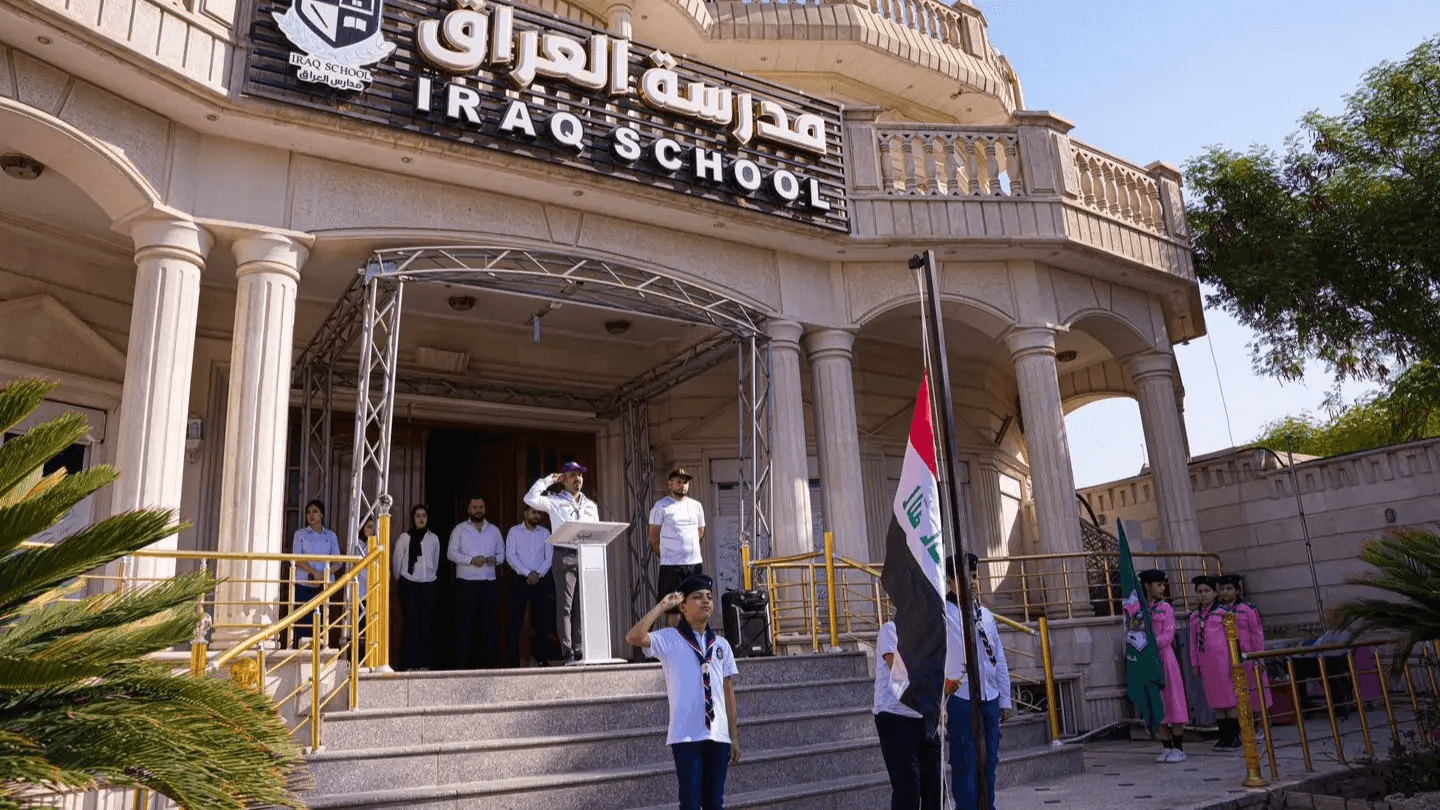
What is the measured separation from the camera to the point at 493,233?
11141 millimetres

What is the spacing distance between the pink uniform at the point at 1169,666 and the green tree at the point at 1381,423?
7.83 metres

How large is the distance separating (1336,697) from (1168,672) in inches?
170

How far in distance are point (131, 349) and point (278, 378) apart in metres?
1.22

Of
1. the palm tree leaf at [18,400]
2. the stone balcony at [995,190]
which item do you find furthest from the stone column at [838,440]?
the palm tree leaf at [18,400]

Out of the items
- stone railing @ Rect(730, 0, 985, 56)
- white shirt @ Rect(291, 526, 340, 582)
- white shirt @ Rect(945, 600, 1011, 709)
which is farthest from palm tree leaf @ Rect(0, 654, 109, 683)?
stone railing @ Rect(730, 0, 985, 56)

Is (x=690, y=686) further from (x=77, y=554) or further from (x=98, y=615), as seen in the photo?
(x=77, y=554)

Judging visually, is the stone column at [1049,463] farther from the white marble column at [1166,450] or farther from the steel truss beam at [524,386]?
the steel truss beam at [524,386]

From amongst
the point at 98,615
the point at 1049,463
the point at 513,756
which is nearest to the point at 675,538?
the point at 513,756

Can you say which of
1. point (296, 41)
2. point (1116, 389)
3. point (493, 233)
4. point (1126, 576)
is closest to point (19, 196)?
point (296, 41)

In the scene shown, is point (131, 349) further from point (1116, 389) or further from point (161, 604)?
point (1116, 389)

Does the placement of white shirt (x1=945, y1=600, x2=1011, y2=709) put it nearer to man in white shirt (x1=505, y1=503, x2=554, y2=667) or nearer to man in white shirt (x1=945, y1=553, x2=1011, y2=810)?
man in white shirt (x1=945, y1=553, x2=1011, y2=810)

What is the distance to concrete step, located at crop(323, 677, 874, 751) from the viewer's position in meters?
6.96

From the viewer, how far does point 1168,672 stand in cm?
1006

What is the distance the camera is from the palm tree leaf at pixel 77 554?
151 inches
